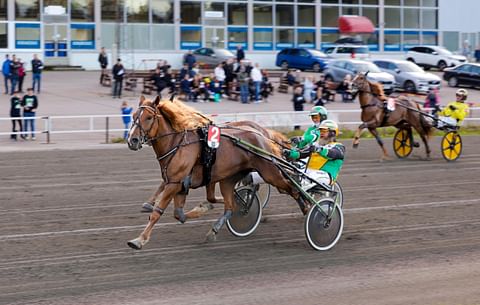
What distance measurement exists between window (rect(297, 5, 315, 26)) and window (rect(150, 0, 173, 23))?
29.3ft

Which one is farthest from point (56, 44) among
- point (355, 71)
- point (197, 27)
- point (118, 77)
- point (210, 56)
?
point (355, 71)

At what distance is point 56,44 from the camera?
4266cm

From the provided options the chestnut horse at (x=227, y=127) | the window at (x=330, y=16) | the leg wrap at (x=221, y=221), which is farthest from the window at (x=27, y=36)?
the leg wrap at (x=221, y=221)

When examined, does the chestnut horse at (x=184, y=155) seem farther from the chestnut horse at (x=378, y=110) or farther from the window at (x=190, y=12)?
the window at (x=190, y=12)

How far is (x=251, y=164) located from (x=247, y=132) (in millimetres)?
451

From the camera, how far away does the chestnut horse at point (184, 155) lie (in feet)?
30.5

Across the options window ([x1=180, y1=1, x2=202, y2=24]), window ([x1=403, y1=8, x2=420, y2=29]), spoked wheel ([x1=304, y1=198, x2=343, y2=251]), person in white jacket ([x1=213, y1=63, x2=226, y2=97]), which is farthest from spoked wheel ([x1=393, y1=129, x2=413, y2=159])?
window ([x1=403, y1=8, x2=420, y2=29])

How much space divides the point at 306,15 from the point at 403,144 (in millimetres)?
33331

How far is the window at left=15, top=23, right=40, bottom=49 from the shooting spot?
1625 inches

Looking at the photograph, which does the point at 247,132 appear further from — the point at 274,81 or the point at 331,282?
the point at 274,81

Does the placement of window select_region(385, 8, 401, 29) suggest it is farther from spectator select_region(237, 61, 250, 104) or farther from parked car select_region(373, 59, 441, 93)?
spectator select_region(237, 61, 250, 104)

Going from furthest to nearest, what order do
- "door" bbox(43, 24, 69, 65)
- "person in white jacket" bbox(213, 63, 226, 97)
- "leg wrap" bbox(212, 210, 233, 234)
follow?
"door" bbox(43, 24, 69, 65)
"person in white jacket" bbox(213, 63, 226, 97)
"leg wrap" bbox(212, 210, 233, 234)

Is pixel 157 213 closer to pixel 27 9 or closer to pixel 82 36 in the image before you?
pixel 27 9

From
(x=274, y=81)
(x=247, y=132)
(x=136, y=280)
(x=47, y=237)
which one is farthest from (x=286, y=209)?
(x=274, y=81)
